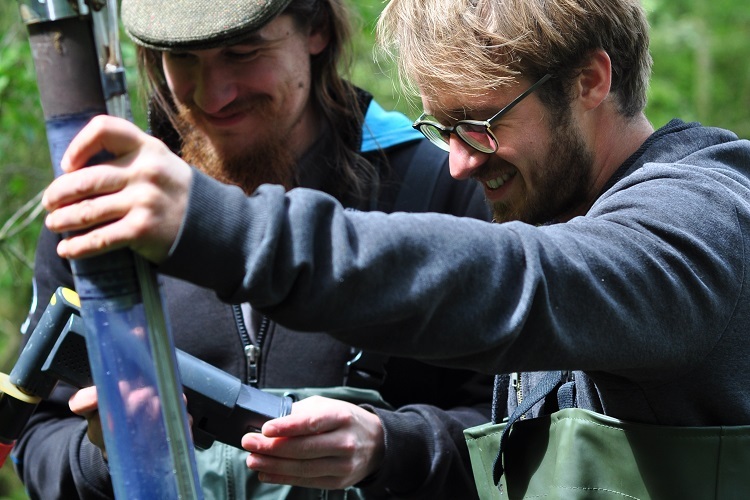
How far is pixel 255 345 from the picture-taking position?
2.84 m

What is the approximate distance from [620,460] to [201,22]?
5.62 ft

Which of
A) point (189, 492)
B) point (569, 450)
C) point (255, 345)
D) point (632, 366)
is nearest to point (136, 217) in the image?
point (189, 492)

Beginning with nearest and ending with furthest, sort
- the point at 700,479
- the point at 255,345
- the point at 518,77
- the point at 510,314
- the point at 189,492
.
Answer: the point at 189,492
the point at 510,314
the point at 700,479
the point at 518,77
the point at 255,345

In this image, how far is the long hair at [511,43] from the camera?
86.9 inches

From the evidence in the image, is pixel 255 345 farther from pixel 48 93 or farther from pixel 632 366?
pixel 48 93

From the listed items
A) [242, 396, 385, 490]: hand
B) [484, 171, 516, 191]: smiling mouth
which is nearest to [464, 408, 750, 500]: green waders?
[242, 396, 385, 490]: hand

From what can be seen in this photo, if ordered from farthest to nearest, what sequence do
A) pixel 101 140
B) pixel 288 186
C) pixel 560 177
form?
pixel 288 186
pixel 560 177
pixel 101 140

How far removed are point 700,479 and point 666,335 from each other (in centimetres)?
38

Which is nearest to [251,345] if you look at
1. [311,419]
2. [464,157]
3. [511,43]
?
[311,419]

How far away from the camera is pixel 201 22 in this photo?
9.28ft

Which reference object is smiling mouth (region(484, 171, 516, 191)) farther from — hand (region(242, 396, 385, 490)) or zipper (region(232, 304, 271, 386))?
zipper (region(232, 304, 271, 386))

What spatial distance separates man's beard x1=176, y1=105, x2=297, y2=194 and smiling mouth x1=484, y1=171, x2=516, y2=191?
90 cm

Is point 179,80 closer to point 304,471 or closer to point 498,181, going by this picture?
point 498,181

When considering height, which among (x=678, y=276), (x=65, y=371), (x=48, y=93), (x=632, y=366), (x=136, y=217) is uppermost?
(x=48, y=93)
